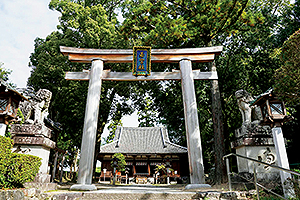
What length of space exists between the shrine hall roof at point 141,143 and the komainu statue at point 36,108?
44.1 feet

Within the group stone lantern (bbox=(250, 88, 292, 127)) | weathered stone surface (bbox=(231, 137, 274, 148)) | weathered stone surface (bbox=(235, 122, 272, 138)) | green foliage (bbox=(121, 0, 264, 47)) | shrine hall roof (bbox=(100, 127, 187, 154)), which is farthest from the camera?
shrine hall roof (bbox=(100, 127, 187, 154))

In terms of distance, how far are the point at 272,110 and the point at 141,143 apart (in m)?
16.4

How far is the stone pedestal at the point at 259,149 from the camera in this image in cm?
464

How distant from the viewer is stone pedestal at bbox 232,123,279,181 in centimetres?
464

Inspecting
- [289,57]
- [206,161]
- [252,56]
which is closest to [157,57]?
[289,57]

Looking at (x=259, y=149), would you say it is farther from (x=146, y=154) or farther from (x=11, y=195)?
(x=146, y=154)

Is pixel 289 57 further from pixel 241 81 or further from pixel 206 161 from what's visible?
pixel 206 161

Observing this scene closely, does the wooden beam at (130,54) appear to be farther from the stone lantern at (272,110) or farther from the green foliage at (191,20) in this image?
the stone lantern at (272,110)

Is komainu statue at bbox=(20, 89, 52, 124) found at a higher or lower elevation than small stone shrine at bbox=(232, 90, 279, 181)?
higher

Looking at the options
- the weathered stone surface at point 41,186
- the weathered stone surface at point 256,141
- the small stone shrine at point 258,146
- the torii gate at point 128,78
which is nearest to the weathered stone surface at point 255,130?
the small stone shrine at point 258,146

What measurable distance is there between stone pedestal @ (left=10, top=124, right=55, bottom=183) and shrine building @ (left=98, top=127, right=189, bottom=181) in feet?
43.1

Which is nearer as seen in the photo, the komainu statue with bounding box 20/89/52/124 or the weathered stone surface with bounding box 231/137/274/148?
the weathered stone surface with bounding box 231/137/274/148

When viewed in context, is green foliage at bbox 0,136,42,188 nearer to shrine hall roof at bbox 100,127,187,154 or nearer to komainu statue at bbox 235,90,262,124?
komainu statue at bbox 235,90,262,124

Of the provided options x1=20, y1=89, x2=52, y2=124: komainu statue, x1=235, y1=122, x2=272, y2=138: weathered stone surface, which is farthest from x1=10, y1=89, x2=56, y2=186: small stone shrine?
x1=235, y1=122, x2=272, y2=138: weathered stone surface
